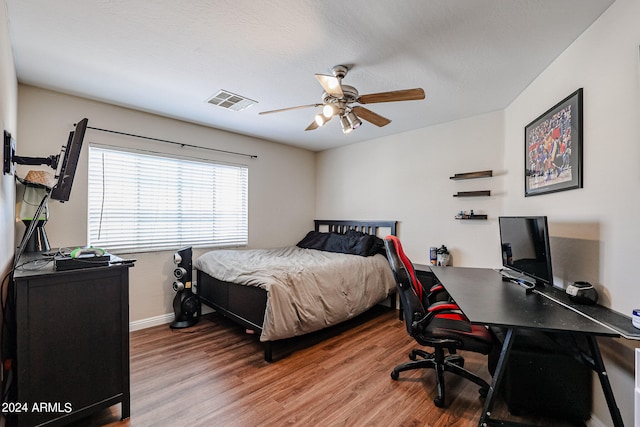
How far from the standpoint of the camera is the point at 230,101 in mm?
2992

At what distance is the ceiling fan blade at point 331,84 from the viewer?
1949mm

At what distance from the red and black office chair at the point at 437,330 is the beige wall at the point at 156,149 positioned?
277cm

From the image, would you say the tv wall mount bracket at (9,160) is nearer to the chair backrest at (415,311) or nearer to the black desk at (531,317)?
the chair backrest at (415,311)

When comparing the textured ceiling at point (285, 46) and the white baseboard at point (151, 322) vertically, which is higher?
the textured ceiling at point (285, 46)

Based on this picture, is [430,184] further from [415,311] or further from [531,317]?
[531,317]

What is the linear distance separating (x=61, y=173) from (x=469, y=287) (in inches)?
116

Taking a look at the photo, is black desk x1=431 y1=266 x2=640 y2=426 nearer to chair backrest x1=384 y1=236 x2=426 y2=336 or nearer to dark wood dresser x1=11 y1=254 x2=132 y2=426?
chair backrest x1=384 y1=236 x2=426 y2=336

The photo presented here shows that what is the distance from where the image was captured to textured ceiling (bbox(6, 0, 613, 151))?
1664 millimetres

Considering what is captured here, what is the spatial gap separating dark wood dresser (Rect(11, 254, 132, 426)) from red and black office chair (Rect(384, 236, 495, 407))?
1.89m

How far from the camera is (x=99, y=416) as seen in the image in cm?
179

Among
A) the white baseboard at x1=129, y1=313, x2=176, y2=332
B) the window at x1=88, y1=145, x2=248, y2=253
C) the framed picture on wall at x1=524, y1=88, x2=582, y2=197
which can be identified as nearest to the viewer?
the framed picture on wall at x1=524, y1=88, x2=582, y2=197

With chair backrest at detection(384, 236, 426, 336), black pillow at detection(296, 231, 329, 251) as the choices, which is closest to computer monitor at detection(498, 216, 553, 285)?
chair backrest at detection(384, 236, 426, 336)

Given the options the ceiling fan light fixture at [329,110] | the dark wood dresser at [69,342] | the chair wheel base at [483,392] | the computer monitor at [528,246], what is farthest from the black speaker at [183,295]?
the computer monitor at [528,246]

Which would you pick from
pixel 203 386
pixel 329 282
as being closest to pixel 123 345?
pixel 203 386
